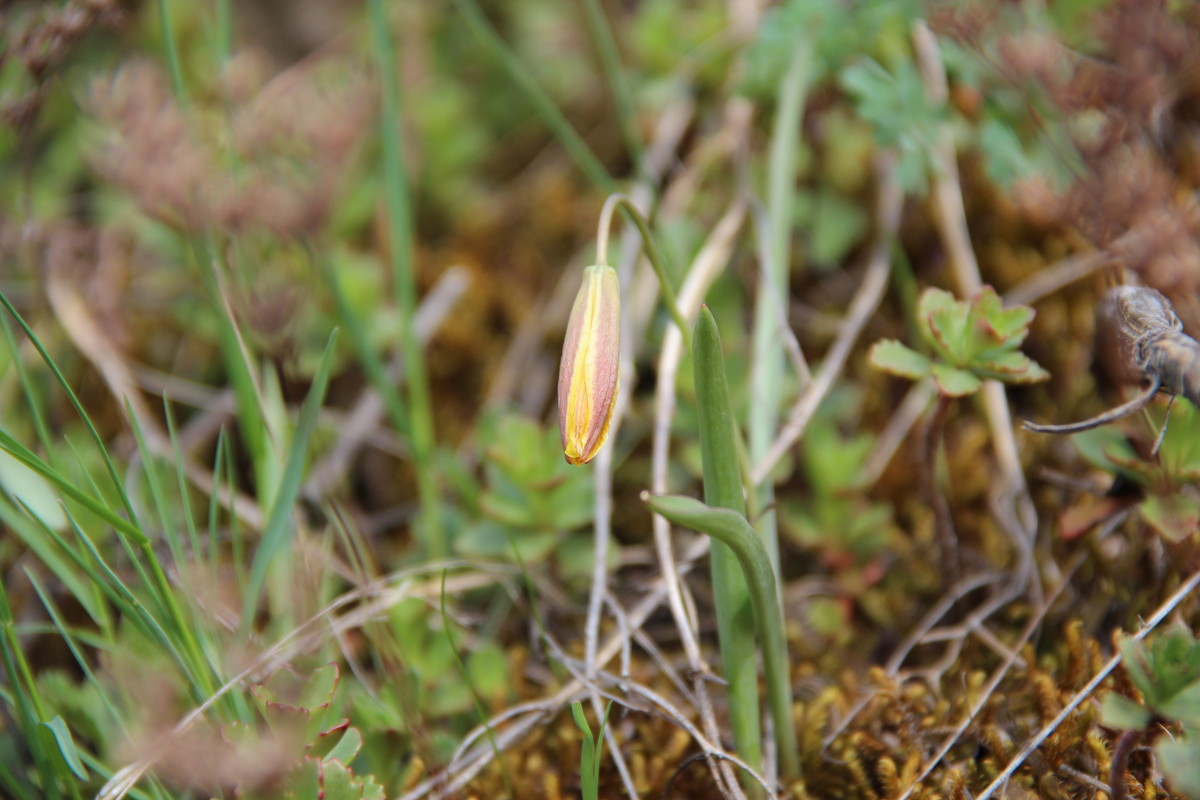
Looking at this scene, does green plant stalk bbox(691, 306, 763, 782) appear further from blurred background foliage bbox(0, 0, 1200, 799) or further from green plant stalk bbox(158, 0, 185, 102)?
green plant stalk bbox(158, 0, 185, 102)

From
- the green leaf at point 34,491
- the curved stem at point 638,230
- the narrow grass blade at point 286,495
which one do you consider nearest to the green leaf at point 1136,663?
the curved stem at point 638,230

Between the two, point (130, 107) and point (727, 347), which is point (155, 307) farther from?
point (727, 347)

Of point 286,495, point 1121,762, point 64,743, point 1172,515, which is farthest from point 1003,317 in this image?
point 64,743

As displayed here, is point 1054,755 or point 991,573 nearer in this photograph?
point 1054,755

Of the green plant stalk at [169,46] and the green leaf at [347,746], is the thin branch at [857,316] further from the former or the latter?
the green plant stalk at [169,46]

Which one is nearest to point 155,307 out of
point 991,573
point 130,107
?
point 130,107

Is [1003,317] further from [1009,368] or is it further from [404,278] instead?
[404,278]
